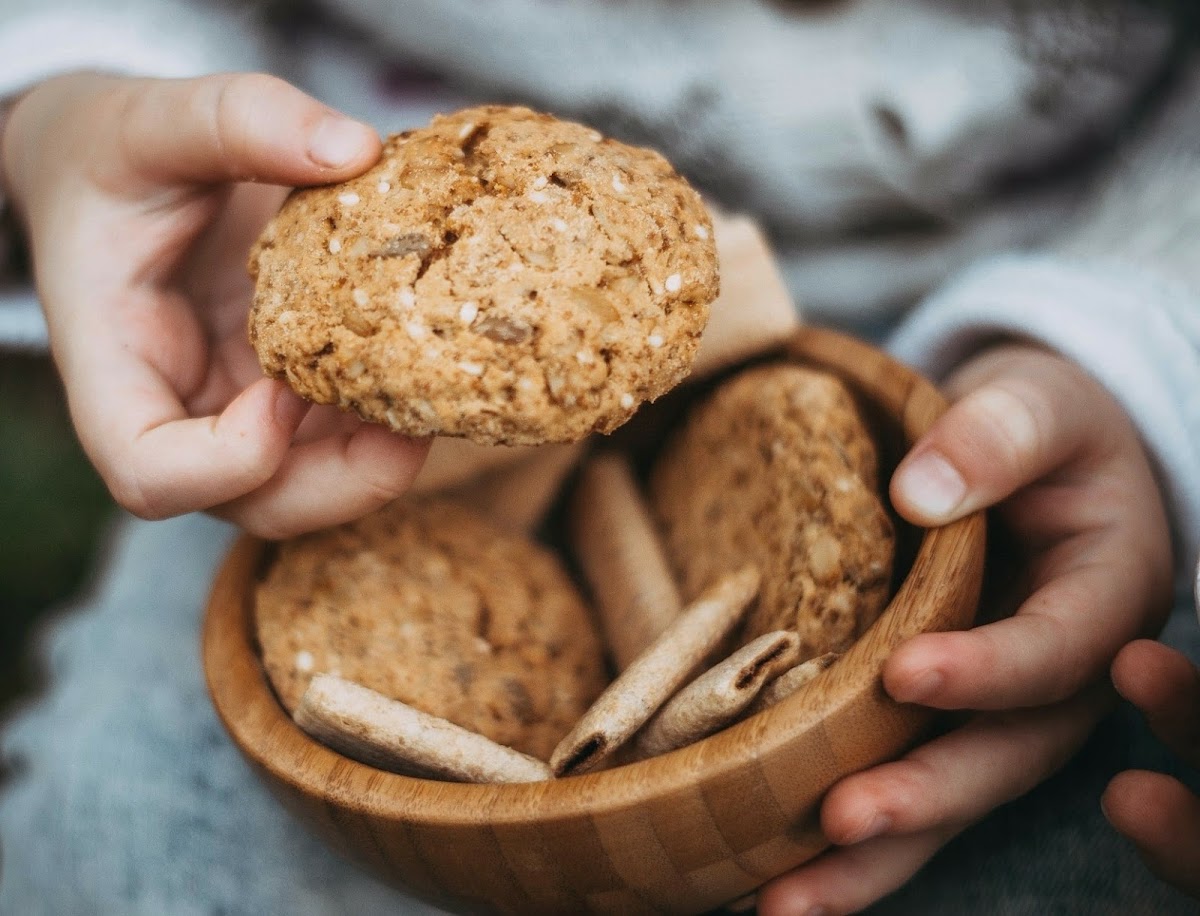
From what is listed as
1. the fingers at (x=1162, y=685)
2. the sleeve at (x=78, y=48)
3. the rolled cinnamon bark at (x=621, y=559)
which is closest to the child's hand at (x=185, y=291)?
the sleeve at (x=78, y=48)

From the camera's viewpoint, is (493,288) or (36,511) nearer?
(493,288)

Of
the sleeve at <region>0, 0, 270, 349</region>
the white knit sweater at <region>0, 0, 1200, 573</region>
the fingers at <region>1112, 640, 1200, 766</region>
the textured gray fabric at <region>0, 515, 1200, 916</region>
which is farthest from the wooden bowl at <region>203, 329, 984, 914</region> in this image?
the sleeve at <region>0, 0, 270, 349</region>

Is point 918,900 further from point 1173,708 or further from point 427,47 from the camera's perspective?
point 427,47

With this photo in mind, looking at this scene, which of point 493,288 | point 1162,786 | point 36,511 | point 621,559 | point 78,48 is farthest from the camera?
point 36,511

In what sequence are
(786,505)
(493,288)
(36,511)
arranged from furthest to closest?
(36,511) < (786,505) < (493,288)

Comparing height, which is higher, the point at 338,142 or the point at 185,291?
the point at 338,142

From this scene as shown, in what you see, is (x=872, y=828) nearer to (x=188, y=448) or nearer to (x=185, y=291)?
(x=188, y=448)

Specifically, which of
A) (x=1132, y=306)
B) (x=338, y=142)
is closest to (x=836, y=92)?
(x=1132, y=306)

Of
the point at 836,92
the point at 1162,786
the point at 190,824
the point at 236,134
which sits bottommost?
the point at 190,824

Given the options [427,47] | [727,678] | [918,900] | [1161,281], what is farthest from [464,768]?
[427,47]
